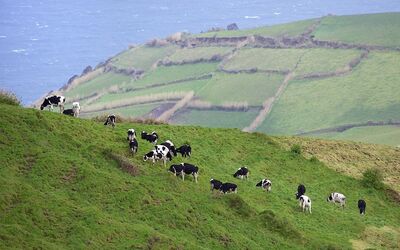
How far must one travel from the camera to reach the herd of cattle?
146 feet

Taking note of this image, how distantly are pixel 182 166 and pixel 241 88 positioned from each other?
13543cm

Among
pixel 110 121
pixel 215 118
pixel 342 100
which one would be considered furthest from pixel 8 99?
pixel 215 118

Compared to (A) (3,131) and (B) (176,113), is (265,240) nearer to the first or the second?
(A) (3,131)

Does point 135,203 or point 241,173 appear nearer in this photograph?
point 135,203

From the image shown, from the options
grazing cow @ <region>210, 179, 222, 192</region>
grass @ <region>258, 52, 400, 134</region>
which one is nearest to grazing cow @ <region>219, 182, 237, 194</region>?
grazing cow @ <region>210, 179, 222, 192</region>

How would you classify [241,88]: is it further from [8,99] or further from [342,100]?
[8,99]

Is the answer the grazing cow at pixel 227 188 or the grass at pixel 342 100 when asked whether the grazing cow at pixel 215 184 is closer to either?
the grazing cow at pixel 227 188

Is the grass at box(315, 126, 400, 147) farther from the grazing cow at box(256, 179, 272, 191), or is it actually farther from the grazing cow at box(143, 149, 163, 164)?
the grazing cow at box(143, 149, 163, 164)

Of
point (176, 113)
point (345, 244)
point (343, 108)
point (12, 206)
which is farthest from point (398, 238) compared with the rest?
point (176, 113)

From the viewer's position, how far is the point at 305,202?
4650 cm

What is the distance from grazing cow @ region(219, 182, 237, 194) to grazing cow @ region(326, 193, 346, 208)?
25.7 ft

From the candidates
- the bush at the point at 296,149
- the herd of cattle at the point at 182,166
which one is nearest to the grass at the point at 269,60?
the bush at the point at 296,149

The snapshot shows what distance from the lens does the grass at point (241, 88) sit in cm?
17338

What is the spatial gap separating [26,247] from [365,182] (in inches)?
1107
